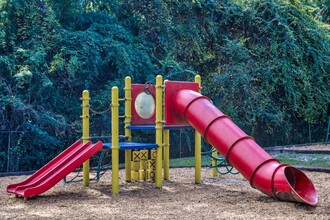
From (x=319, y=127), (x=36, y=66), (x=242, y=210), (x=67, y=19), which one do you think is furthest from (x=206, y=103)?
(x=319, y=127)

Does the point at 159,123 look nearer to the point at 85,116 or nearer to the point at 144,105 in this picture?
the point at 144,105

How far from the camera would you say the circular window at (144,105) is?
10258 mm

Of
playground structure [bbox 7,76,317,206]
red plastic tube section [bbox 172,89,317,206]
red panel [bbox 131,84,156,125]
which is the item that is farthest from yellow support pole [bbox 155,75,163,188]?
red panel [bbox 131,84,156,125]

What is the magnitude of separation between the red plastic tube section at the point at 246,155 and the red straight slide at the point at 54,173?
177cm

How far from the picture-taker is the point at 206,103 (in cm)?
932

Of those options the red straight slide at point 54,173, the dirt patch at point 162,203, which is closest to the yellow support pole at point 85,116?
the red straight slide at point 54,173

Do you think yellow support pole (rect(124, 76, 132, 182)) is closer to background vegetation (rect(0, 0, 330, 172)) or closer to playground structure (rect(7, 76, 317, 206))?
playground structure (rect(7, 76, 317, 206))

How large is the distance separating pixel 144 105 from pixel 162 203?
291 centimetres

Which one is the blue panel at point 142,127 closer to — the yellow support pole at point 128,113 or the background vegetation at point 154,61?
the yellow support pole at point 128,113

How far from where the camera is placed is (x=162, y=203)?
7840 millimetres

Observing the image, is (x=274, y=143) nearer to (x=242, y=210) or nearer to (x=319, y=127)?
(x=319, y=127)

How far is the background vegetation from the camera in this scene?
13.2 meters

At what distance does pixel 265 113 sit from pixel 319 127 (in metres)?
4.24

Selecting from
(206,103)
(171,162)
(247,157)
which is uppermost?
(206,103)
